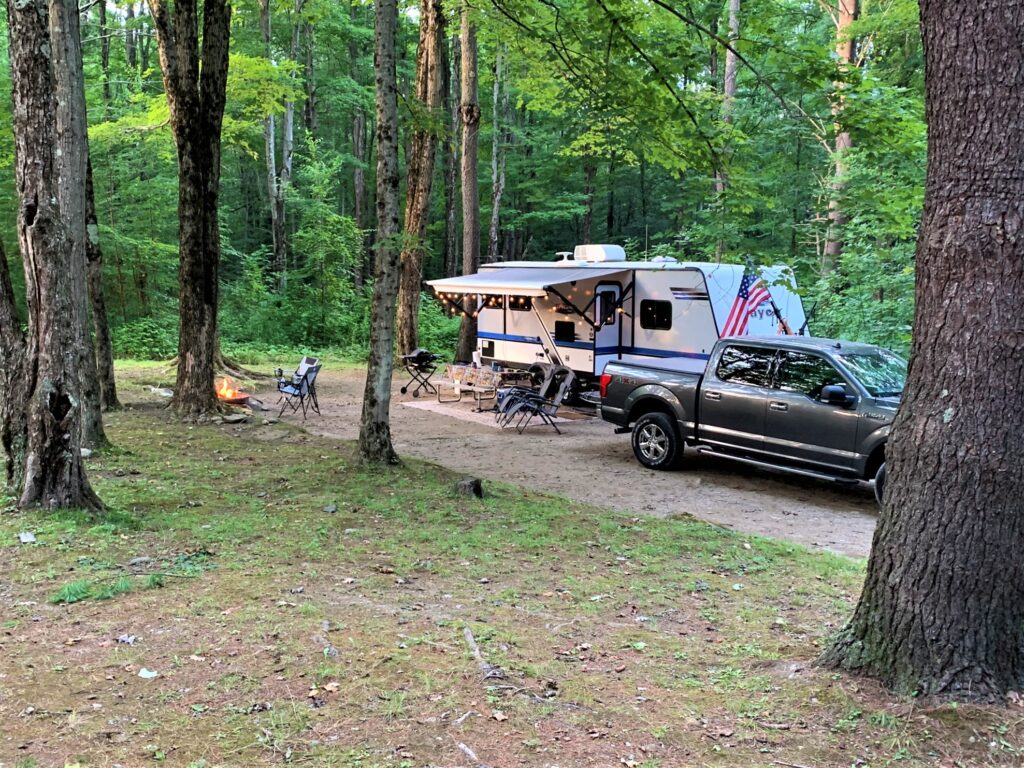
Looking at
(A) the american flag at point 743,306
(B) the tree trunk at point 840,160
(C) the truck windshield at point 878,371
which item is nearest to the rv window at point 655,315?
(A) the american flag at point 743,306

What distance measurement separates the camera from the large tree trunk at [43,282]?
554 cm

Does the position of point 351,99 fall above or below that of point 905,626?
above

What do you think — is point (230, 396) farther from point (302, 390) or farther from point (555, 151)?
point (555, 151)

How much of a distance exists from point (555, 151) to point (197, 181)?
20103 mm

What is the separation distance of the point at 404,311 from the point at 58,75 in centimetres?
1244

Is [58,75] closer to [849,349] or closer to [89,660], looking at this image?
[89,660]

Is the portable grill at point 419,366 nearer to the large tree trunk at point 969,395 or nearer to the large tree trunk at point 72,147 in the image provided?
the large tree trunk at point 72,147

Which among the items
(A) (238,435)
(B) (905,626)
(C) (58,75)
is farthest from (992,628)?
(A) (238,435)

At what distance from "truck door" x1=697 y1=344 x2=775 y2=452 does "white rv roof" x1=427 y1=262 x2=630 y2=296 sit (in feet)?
16.5

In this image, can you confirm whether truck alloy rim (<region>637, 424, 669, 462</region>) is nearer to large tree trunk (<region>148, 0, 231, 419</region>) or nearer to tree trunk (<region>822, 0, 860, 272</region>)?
tree trunk (<region>822, 0, 860, 272</region>)

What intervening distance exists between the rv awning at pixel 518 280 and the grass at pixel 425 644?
786 centimetres

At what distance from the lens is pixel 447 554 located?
573 centimetres

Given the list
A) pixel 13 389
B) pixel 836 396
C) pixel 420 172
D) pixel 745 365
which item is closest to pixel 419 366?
pixel 420 172

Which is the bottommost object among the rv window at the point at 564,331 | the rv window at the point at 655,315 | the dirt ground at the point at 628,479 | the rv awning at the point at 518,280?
the dirt ground at the point at 628,479
